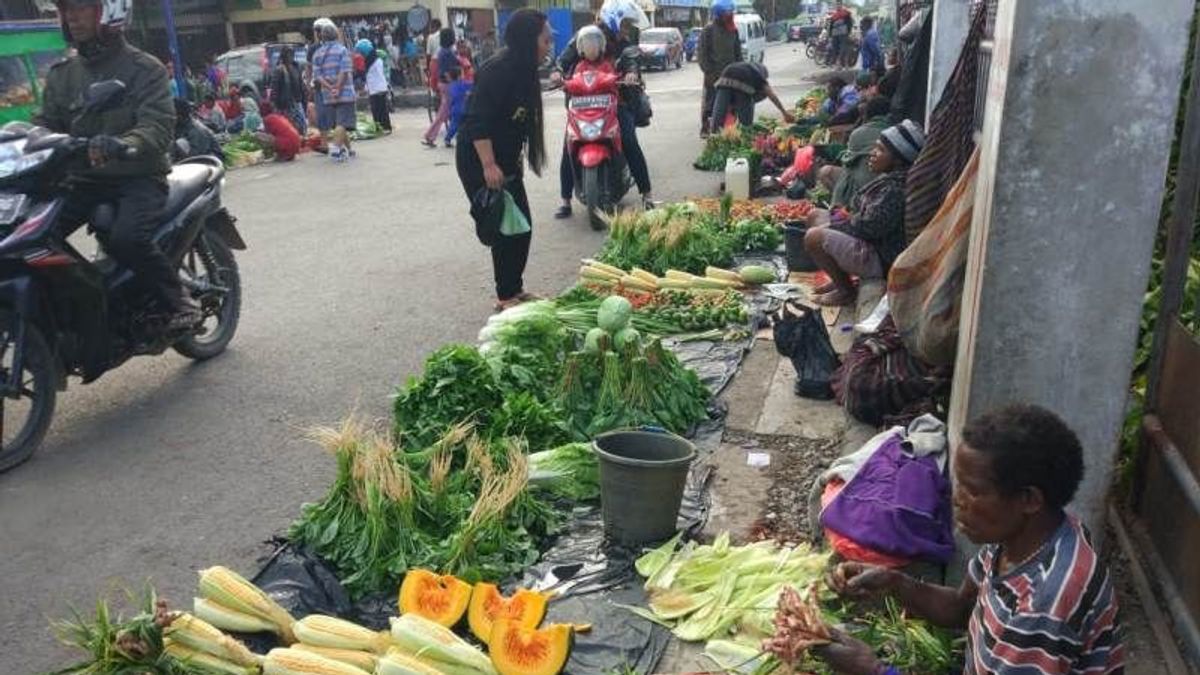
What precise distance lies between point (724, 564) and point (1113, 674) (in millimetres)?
1425

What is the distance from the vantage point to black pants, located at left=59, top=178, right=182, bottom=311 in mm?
5059

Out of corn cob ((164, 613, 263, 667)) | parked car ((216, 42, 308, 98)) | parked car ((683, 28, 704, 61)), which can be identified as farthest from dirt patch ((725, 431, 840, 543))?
parked car ((683, 28, 704, 61))

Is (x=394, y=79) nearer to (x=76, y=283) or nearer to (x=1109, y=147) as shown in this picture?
(x=76, y=283)

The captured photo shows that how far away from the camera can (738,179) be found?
10.4 metres

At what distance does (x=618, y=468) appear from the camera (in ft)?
11.6

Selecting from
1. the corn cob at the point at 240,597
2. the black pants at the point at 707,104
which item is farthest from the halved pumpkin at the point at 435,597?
the black pants at the point at 707,104

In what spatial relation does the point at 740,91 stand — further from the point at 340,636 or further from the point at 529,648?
the point at 340,636

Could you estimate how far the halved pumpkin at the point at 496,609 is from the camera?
10.3ft

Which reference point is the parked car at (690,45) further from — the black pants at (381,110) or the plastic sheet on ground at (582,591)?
the plastic sheet on ground at (582,591)

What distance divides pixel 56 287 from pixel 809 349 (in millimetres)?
3882

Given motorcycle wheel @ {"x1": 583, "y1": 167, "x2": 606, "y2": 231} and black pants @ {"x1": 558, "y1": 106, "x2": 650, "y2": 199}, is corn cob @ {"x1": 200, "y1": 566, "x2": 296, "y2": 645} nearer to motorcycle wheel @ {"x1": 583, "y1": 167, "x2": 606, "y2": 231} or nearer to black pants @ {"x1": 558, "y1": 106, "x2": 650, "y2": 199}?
motorcycle wheel @ {"x1": 583, "y1": 167, "x2": 606, "y2": 231}

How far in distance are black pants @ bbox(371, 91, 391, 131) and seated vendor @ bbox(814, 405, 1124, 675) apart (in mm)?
18430

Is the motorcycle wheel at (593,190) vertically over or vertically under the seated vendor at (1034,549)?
under

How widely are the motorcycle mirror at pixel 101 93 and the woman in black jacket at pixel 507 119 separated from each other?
2271 mm
